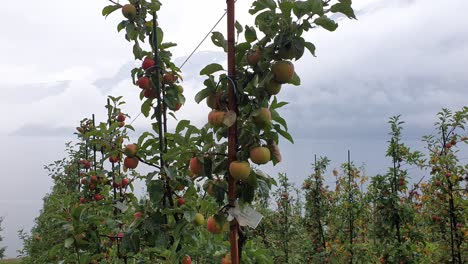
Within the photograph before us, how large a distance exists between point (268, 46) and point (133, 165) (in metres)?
1.31

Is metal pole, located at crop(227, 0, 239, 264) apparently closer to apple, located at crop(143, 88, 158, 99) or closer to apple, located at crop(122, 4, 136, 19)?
apple, located at crop(143, 88, 158, 99)

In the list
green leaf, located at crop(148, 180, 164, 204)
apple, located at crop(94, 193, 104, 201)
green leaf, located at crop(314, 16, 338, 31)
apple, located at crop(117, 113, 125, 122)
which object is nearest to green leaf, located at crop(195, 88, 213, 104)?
green leaf, located at crop(314, 16, 338, 31)

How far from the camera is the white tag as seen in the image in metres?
1.25

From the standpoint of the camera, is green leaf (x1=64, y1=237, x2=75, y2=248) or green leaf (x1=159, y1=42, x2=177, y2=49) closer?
green leaf (x1=64, y1=237, x2=75, y2=248)

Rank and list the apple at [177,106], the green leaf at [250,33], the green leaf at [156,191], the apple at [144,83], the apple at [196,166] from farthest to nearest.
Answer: the apple at [177,106] < the apple at [144,83] < the green leaf at [156,191] < the apple at [196,166] < the green leaf at [250,33]

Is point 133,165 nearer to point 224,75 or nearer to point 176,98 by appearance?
point 176,98

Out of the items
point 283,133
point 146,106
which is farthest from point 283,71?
point 146,106

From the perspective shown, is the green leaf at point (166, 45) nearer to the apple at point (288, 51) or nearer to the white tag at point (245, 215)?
the apple at point (288, 51)

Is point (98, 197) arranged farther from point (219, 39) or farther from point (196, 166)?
point (219, 39)

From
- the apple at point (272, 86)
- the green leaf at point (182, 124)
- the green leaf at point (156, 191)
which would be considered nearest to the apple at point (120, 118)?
the green leaf at point (182, 124)

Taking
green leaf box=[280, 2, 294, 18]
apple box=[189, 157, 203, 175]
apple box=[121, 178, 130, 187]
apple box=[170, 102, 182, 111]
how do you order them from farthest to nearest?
apple box=[121, 178, 130, 187] → apple box=[170, 102, 182, 111] → apple box=[189, 157, 203, 175] → green leaf box=[280, 2, 294, 18]

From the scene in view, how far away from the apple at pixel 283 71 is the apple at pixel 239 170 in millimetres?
295

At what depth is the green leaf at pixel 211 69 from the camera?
1432 millimetres

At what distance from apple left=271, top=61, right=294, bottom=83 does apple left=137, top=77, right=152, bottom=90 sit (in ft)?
4.01
